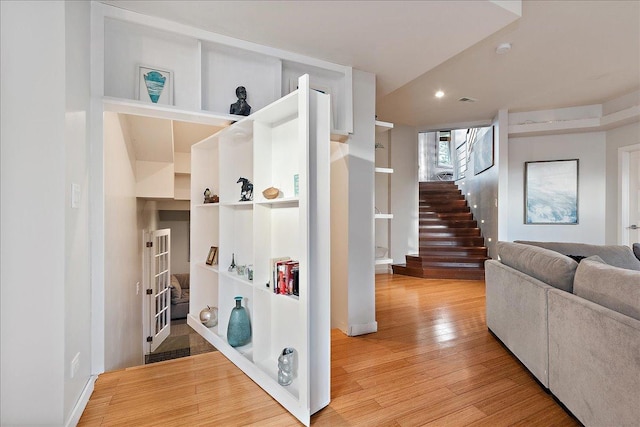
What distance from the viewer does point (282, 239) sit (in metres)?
2.28

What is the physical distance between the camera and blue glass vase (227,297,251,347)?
8.21ft

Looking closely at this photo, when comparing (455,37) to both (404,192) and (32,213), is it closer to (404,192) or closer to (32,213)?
(32,213)

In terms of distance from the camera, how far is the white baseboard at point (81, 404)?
1.67 meters

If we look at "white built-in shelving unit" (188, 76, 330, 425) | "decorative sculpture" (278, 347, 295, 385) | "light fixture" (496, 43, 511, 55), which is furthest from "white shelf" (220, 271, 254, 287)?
"light fixture" (496, 43, 511, 55)

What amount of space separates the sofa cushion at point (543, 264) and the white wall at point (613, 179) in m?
3.57

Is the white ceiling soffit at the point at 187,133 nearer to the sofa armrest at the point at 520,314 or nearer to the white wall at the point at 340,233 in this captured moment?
the white wall at the point at 340,233

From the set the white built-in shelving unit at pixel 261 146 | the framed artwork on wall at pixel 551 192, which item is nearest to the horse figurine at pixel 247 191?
the white built-in shelving unit at pixel 261 146

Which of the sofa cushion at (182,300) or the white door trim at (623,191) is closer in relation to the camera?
the white door trim at (623,191)

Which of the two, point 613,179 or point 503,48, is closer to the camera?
point 503,48

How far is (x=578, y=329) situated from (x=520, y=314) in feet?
2.24

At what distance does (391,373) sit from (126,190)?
10.3ft

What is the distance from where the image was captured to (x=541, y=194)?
5.39m

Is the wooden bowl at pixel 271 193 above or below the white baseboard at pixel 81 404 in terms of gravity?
above

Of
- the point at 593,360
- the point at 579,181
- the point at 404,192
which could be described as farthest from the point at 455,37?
the point at 579,181
